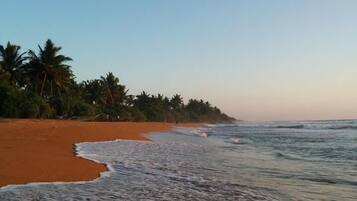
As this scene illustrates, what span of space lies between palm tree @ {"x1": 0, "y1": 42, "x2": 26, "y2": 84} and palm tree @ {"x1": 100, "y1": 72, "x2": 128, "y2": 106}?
2149 cm

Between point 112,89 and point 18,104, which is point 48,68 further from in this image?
point 112,89

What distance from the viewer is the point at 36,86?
149 ft

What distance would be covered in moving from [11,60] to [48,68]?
355 cm

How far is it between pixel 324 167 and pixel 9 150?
9.42 metres

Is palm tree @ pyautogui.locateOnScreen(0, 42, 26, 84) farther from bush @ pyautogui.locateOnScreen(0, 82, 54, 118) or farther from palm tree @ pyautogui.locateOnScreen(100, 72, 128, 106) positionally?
palm tree @ pyautogui.locateOnScreen(100, 72, 128, 106)

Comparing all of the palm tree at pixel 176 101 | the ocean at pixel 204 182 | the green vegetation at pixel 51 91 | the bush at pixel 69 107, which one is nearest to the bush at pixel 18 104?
the green vegetation at pixel 51 91

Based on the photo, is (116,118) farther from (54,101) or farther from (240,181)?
(240,181)

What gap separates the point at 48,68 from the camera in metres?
44.0

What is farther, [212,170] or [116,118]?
[116,118]

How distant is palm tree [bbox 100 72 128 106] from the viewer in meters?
66.3

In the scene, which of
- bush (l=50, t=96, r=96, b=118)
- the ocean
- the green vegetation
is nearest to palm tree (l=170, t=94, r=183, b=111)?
the green vegetation

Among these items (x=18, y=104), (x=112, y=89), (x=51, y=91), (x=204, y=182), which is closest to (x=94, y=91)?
(x=112, y=89)

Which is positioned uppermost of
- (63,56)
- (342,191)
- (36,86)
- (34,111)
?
(63,56)

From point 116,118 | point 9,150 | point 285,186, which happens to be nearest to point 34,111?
point 116,118
